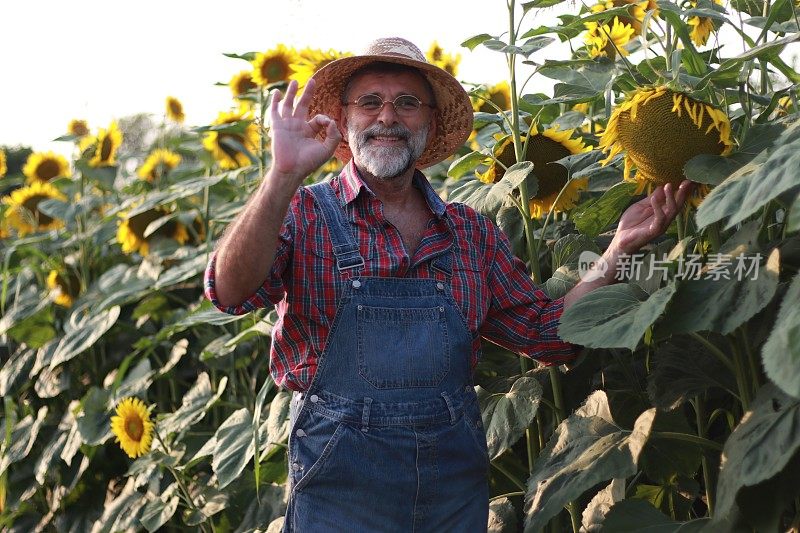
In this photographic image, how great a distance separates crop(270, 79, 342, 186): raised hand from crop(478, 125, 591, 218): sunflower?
505 mm

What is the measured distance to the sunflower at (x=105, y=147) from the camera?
439 cm

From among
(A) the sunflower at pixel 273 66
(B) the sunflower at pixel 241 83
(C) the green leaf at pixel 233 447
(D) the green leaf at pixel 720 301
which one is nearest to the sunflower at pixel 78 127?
(B) the sunflower at pixel 241 83

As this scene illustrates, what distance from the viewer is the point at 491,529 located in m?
2.30

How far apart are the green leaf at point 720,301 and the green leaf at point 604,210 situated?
376 mm

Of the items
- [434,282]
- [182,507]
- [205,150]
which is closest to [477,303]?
[434,282]

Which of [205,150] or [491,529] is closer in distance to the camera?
[491,529]

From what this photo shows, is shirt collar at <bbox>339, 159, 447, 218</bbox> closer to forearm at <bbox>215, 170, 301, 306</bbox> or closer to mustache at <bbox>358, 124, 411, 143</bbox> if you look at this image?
mustache at <bbox>358, 124, 411, 143</bbox>

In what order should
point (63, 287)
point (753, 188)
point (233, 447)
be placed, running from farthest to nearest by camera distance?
point (63, 287) → point (233, 447) → point (753, 188)

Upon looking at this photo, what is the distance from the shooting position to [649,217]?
6.83 feet

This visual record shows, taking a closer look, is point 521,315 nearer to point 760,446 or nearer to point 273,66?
point 760,446

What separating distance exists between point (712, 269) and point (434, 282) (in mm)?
526

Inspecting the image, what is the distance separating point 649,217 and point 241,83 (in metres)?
2.21

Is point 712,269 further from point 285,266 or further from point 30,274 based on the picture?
point 30,274

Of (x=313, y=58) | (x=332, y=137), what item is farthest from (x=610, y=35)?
(x=332, y=137)
